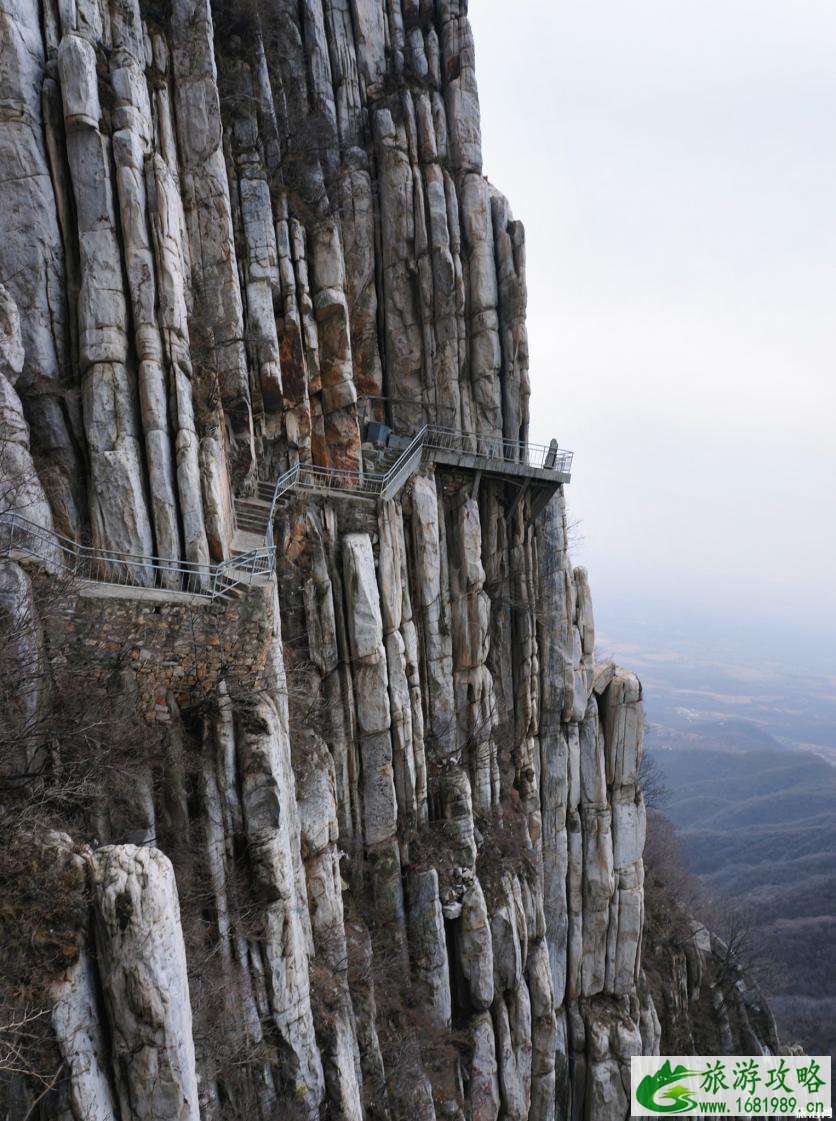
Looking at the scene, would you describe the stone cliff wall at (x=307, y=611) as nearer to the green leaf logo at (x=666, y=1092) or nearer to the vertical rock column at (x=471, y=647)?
the vertical rock column at (x=471, y=647)

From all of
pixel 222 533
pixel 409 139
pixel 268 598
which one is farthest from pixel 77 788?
pixel 409 139

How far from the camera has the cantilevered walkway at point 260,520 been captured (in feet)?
45.8

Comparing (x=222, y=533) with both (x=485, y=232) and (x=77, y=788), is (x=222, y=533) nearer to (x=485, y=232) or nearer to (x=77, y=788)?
(x=77, y=788)

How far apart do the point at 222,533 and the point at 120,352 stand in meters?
4.72

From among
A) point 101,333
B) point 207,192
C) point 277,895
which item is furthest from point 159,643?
point 207,192

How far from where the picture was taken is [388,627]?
21516 mm

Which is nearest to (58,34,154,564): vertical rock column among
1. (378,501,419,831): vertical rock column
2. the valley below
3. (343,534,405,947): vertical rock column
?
(343,534,405,947): vertical rock column

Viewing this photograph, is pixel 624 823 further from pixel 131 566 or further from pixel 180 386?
pixel 180 386

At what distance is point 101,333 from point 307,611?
28.5 ft

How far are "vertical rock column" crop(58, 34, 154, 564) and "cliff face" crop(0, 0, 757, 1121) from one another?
0.07 metres

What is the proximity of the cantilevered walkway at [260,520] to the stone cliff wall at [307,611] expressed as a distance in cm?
57

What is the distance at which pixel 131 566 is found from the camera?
15.8m

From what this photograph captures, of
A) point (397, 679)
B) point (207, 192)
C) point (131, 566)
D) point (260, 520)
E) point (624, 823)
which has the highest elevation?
point (207, 192)

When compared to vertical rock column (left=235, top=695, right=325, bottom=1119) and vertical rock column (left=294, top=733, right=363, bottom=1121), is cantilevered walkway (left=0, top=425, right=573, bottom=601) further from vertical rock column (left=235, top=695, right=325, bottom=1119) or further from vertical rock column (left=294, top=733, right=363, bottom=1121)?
vertical rock column (left=294, top=733, right=363, bottom=1121)
